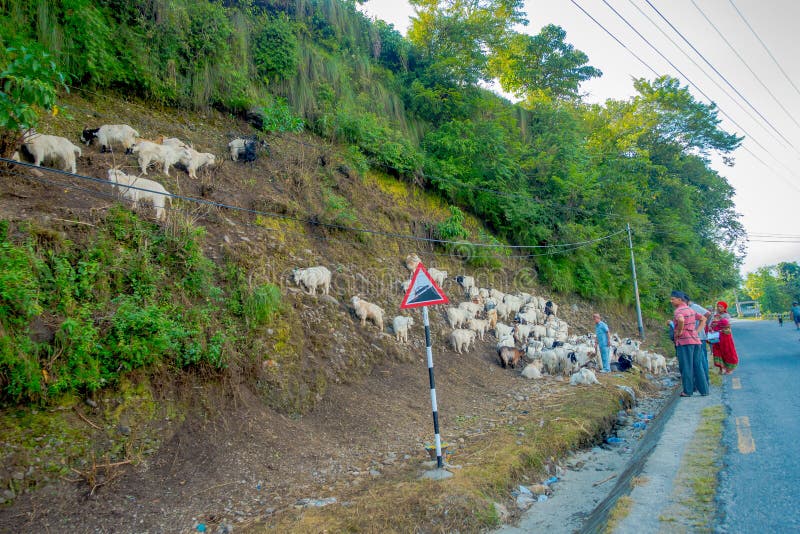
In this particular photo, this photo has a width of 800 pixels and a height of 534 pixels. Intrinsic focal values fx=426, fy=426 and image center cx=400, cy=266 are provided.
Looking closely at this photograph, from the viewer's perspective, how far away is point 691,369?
294 inches

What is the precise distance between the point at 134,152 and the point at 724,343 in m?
13.7

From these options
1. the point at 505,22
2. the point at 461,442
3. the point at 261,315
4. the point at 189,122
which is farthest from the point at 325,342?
the point at 505,22

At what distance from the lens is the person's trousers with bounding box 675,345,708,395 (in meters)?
7.35

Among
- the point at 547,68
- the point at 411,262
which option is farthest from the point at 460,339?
the point at 547,68

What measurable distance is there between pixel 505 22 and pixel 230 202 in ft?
66.0

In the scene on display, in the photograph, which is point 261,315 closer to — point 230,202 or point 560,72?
point 230,202

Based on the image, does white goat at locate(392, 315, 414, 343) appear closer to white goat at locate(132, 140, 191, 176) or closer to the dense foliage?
the dense foliage

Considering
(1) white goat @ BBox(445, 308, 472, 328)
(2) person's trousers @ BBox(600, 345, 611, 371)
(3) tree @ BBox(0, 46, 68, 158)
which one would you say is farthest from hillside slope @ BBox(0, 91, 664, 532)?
(3) tree @ BBox(0, 46, 68, 158)

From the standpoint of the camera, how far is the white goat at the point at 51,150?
7.10 m

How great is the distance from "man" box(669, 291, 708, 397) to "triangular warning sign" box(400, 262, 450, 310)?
4.40 metres

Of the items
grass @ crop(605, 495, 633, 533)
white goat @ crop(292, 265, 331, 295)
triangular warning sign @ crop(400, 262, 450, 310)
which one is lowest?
grass @ crop(605, 495, 633, 533)

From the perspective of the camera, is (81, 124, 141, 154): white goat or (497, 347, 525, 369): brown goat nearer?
(81, 124, 141, 154): white goat

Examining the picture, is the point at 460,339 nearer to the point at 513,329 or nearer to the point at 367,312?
the point at 367,312

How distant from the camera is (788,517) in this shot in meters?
2.82
